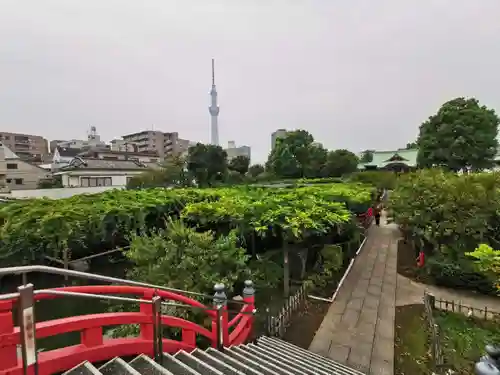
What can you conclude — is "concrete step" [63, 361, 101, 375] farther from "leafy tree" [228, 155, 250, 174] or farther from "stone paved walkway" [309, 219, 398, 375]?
"leafy tree" [228, 155, 250, 174]

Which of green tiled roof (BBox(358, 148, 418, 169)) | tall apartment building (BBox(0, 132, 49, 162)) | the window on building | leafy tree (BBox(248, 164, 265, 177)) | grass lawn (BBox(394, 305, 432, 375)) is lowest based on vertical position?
grass lawn (BBox(394, 305, 432, 375))

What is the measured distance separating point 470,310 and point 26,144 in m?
81.1

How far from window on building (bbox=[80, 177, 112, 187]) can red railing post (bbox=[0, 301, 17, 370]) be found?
35.9 metres

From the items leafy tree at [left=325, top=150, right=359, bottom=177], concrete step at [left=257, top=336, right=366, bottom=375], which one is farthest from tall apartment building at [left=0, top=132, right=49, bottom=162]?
concrete step at [left=257, top=336, right=366, bottom=375]

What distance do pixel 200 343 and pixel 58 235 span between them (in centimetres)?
693

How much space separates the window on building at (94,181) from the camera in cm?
3422

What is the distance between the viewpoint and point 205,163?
32.4 m

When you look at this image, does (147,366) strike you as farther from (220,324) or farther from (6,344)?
(220,324)

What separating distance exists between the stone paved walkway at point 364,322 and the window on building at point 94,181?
31782mm

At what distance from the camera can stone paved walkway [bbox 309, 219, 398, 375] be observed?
20.6 feet

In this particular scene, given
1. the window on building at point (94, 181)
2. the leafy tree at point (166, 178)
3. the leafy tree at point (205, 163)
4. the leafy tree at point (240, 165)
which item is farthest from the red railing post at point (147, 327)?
the leafy tree at point (240, 165)

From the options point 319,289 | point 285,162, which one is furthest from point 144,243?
point 285,162

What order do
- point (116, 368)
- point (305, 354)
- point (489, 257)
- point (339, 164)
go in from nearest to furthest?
point (116, 368), point (489, 257), point (305, 354), point (339, 164)

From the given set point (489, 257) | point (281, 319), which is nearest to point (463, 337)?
point (489, 257)
